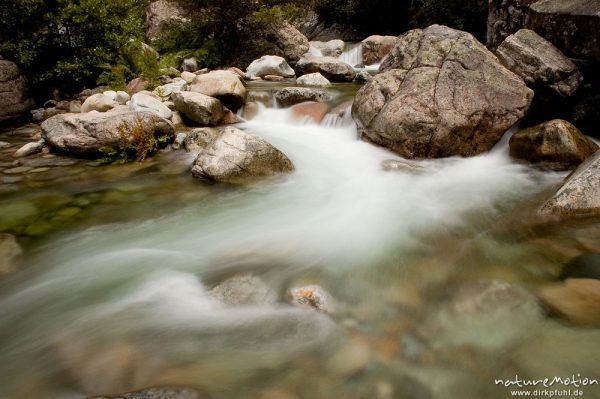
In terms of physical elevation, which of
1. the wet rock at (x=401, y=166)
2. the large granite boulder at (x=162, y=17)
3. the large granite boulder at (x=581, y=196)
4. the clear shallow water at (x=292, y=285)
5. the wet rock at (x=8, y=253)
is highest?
the large granite boulder at (x=162, y=17)

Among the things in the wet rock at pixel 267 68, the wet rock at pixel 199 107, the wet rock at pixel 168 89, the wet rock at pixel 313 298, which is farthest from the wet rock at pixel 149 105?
the wet rock at pixel 267 68

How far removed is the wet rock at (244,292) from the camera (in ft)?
10.7

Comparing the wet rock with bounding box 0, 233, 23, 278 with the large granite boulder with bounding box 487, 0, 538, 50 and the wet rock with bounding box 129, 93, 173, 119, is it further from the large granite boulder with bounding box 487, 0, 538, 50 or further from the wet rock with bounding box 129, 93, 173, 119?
the large granite boulder with bounding box 487, 0, 538, 50

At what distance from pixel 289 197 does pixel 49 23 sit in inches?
353

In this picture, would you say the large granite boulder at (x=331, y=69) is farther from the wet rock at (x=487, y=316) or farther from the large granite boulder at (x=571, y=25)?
the wet rock at (x=487, y=316)

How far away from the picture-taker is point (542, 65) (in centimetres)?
647

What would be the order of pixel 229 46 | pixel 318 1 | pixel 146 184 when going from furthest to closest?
pixel 318 1
pixel 229 46
pixel 146 184

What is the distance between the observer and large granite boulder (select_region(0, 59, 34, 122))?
Result: 348 inches

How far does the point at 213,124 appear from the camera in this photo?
8.26 m

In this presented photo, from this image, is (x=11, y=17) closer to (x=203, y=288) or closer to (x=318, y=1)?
(x=203, y=288)

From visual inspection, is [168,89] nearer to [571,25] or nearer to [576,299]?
[571,25]

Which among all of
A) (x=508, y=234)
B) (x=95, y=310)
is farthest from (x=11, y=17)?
(x=508, y=234)

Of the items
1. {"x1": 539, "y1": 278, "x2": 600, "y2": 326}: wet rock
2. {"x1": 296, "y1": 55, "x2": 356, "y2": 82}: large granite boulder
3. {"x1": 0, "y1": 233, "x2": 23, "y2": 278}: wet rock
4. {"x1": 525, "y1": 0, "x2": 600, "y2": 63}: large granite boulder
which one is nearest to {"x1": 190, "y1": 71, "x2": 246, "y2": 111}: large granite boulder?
{"x1": 296, "y1": 55, "x2": 356, "y2": 82}: large granite boulder

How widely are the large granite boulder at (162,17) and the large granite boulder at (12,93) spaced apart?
7.49 metres
